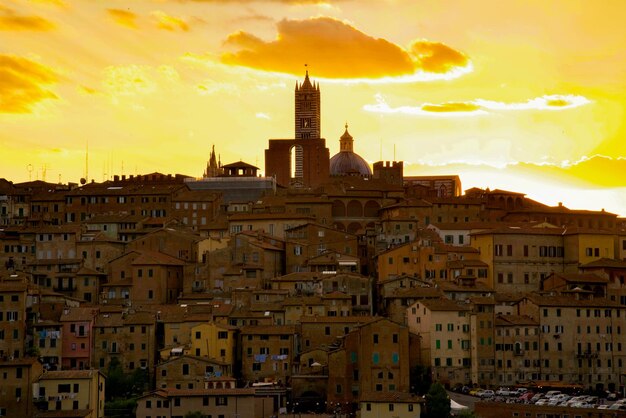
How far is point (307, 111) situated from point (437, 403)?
6772cm

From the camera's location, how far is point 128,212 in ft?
315

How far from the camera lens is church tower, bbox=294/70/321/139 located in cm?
12731

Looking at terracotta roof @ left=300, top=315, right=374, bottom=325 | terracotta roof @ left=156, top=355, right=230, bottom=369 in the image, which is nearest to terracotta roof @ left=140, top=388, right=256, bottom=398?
terracotta roof @ left=156, top=355, right=230, bottom=369

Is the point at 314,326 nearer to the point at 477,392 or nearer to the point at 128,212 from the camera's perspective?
the point at 477,392

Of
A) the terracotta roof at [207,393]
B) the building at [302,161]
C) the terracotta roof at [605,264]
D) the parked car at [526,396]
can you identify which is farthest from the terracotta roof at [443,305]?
the building at [302,161]

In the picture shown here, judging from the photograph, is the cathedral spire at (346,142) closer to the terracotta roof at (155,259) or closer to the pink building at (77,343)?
the terracotta roof at (155,259)

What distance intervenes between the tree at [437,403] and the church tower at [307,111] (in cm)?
6406

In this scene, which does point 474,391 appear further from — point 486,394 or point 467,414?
point 467,414

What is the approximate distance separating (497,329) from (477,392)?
15.4 ft

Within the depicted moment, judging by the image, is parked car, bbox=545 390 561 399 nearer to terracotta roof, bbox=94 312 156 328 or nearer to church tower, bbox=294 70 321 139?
terracotta roof, bbox=94 312 156 328

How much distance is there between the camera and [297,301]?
238 feet

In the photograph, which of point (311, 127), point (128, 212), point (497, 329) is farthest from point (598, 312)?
point (311, 127)

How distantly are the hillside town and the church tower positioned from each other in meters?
29.9

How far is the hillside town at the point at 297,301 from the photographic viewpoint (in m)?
65.6
